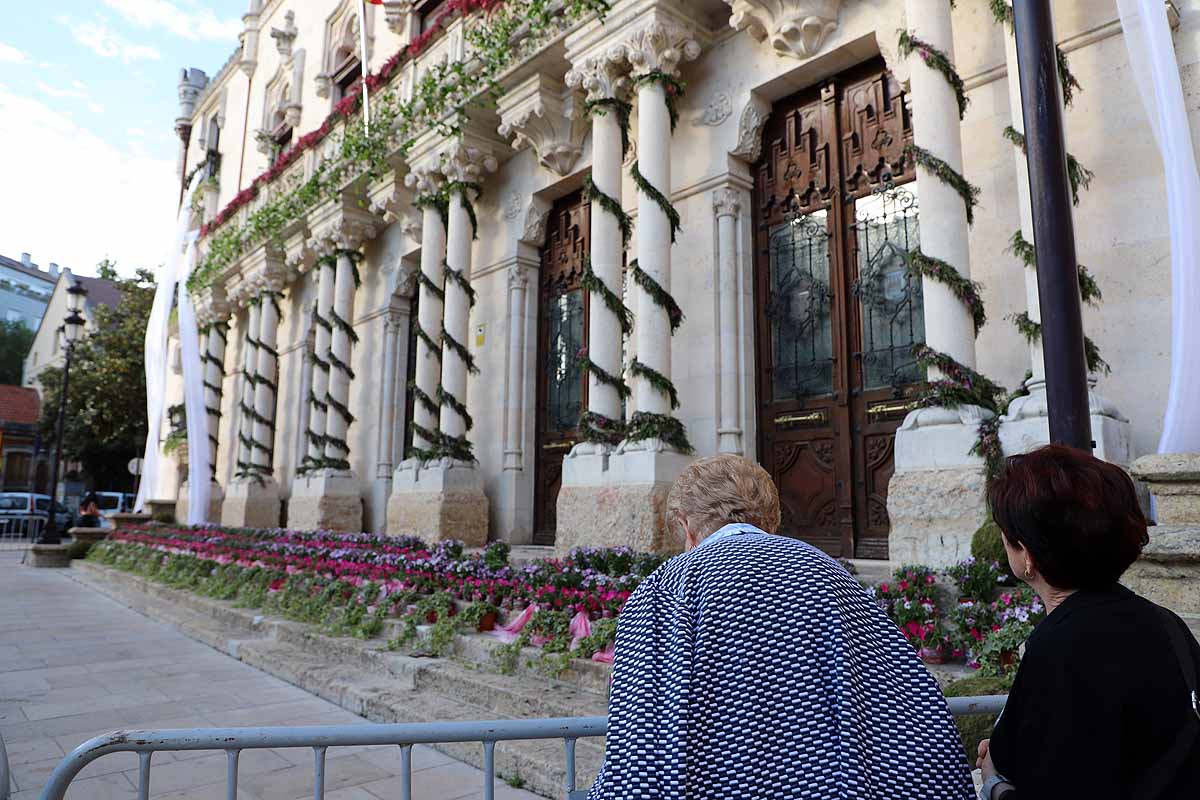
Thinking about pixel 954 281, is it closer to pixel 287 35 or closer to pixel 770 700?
pixel 770 700

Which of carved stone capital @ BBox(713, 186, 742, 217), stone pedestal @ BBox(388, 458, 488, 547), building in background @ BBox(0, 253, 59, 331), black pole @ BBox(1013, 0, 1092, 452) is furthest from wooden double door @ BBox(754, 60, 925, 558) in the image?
building in background @ BBox(0, 253, 59, 331)

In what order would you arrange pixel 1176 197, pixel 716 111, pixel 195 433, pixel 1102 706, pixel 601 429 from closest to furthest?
pixel 1102 706
pixel 1176 197
pixel 601 429
pixel 716 111
pixel 195 433

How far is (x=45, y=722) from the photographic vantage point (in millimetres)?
5469

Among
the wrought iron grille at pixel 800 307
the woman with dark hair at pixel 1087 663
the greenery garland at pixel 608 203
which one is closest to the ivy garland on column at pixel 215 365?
the greenery garland at pixel 608 203

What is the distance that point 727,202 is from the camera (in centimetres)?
919

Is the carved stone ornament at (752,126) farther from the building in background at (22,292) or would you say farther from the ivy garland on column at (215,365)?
the building in background at (22,292)

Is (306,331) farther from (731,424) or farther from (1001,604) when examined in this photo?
(1001,604)

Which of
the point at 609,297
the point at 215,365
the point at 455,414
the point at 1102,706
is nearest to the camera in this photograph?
the point at 1102,706

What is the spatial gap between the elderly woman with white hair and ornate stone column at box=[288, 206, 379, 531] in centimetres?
1394

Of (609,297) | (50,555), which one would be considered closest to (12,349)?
(50,555)

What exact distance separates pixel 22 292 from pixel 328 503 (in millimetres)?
76227

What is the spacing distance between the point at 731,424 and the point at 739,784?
7.57 m

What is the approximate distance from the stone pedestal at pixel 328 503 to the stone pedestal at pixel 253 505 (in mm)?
2992

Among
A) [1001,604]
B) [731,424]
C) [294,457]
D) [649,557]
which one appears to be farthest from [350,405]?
[1001,604]
